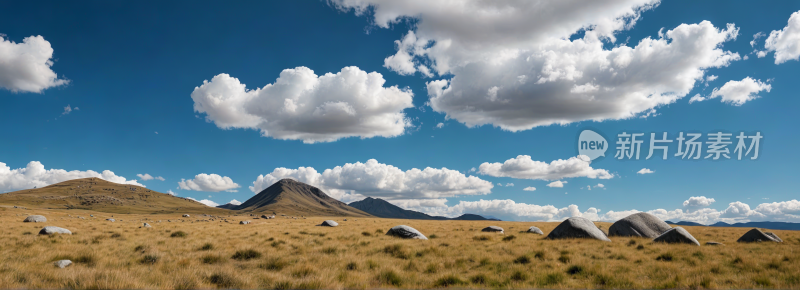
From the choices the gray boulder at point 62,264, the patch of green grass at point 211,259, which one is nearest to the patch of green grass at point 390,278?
the patch of green grass at point 211,259

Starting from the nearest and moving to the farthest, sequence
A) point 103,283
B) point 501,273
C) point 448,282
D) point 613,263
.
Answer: point 103,283 < point 448,282 < point 501,273 < point 613,263

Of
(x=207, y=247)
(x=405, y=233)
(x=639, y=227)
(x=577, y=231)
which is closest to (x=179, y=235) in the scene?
(x=207, y=247)

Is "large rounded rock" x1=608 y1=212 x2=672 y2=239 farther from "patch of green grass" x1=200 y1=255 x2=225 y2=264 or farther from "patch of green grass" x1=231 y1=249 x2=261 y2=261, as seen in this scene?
"patch of green grass" x1=200 y1=255 x2=225 y2=264

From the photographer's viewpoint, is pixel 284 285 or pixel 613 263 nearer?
pixel 284 285

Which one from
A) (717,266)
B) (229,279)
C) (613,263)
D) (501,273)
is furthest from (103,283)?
(717,266)

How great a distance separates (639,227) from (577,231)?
6466mm

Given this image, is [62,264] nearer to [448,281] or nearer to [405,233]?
[448,281]

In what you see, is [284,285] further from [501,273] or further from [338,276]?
[501,273]

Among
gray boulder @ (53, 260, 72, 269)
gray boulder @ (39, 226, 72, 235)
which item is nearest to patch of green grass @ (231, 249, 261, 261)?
gray boulder @ (53, 260, 72, 269)

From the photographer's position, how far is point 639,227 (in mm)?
25734

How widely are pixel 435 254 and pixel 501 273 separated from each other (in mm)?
4214

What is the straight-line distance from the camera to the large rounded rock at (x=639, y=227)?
25.2 meters

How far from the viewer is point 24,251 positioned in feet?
50.2

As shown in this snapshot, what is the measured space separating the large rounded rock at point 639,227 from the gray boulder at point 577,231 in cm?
344
